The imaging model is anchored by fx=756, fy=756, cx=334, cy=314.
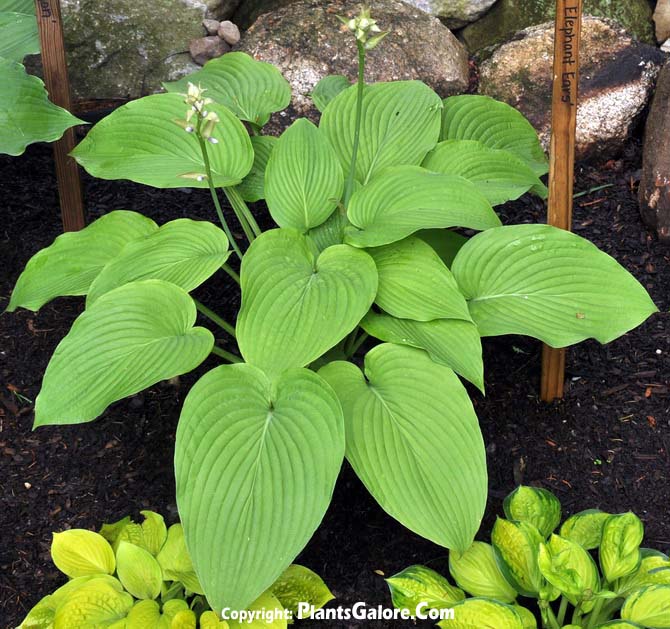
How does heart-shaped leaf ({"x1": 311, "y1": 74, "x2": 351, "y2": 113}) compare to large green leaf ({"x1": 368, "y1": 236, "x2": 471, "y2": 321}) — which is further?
heart-shaped leaf ({"x1": 311, "y1": 74, "x2": 351, "y2": 113})

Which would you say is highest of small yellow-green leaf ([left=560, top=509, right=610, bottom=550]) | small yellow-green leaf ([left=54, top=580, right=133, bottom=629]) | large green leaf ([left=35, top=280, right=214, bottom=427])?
large green leaf ([left=35, top=280, right=214, bottom=427])

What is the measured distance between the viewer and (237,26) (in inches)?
127

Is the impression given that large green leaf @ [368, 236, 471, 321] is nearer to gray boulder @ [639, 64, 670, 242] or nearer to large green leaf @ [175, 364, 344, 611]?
large green leaf @ [175, 364, 344, 611]

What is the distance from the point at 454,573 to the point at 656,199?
→ 1.42m

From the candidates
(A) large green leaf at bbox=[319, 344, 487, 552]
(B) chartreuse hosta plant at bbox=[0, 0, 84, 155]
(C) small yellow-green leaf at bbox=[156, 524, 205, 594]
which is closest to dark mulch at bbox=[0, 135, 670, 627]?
(C) small yellow-green leaf at bbox=[156, 524, 205, 594]

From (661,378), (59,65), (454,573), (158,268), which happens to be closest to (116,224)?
(158,268)

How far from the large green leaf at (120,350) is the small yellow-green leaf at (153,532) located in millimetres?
314

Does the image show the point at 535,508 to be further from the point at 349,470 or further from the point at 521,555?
the point at 349,470

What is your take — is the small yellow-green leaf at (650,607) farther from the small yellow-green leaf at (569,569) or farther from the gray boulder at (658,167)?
the gray boulder at (658,167)

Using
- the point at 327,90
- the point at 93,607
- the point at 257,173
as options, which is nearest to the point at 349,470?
the point at 93,607

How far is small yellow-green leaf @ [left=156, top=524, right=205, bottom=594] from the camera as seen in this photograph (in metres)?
1.56

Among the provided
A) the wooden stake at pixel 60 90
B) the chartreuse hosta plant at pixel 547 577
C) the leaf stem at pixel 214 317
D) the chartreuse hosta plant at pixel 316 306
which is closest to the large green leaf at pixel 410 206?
the chartreuse hosta plant at pixel 316 306

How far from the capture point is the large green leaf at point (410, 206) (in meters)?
1.77

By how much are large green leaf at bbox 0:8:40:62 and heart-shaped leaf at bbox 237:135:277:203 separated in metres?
0.68
